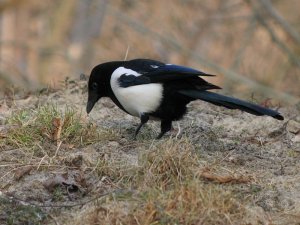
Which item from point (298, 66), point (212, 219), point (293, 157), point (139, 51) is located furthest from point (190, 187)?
point (139, 51)

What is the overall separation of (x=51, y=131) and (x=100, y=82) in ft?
2.67

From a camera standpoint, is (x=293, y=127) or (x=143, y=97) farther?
(x=293, y=127)

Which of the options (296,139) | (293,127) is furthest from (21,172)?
(293,127)

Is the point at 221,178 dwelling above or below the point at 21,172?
above

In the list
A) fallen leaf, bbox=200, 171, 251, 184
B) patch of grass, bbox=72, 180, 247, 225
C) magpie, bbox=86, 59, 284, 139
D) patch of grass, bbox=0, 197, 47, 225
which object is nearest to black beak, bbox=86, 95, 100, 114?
magpie, bbox=86, 59, 284, 139

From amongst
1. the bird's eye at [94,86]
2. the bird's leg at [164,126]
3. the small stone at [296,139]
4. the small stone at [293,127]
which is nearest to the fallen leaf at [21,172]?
the bird's leg at [164,126]

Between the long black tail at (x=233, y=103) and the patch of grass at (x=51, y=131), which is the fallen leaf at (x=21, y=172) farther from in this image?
the long black tail at (x=233, y=103)

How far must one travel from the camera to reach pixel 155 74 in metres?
5.50

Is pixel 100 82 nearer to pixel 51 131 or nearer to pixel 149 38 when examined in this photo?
pixel 51 131

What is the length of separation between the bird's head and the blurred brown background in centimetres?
693

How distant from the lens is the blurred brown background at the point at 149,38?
13.8 metres

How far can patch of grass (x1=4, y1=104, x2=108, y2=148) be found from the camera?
511 cm

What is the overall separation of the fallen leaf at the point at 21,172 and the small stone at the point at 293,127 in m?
2.18

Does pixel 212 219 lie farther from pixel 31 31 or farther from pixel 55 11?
pixel 31 31
